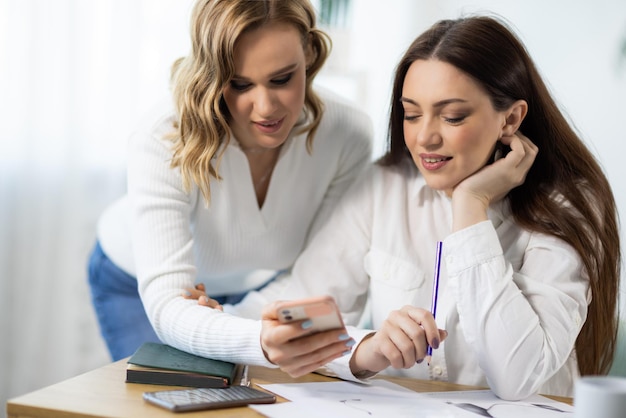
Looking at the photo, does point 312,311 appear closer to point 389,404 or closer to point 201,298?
point 389,404

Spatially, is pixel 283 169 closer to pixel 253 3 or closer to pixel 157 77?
pixel 253 3

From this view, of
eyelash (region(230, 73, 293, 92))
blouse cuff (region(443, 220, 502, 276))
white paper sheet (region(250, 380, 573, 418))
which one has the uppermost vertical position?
eyelash (region(230, 73, 293, 92))

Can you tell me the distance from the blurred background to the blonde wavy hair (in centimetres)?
113

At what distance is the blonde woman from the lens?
1.34 m

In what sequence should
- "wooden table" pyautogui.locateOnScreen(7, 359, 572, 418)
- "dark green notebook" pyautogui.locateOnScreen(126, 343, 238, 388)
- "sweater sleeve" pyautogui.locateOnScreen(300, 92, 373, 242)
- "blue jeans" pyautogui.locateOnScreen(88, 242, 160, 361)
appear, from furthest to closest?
"blue jeans" pyautogui.locateOnScreen(88, 242, 160, 361)
"sweater sleeve" pyautogui.locateOnScreen(300, 92, 373, 242)
"dark green notebook" pyautogui.locateOnScreen(126, 343, 238, 388)
"wooden table" pyautogui.locateOnScreen(7, 359, 572, 418)

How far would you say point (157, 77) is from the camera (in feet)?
9.13

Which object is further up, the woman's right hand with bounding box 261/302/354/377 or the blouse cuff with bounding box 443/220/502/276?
the blouse cuff with bounding box 443/220/502/276

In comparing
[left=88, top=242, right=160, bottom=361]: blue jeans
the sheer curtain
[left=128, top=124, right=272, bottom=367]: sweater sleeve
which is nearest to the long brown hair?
[left=128, top=124, right=272, bottom=367]: sweater sleeve

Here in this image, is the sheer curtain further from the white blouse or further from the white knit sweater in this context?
the white blouse

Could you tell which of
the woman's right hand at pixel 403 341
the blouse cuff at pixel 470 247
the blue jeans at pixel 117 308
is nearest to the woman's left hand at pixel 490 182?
the blouse cuff at pixel 470 247

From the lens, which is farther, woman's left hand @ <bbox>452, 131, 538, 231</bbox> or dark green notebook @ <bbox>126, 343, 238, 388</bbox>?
woman's left hand @ <bbox>452, 131, 538, 231</bbox>

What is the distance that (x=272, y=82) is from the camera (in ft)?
4.61

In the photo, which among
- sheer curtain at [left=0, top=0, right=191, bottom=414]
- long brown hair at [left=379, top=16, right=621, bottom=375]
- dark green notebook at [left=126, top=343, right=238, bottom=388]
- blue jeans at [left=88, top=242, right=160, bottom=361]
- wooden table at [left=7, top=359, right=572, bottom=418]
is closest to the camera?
wooden table at [left=7, top=359, right=572, bottom=418]

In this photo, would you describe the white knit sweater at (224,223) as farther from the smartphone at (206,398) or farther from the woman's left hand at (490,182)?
the woman's left hand at (490,182)
